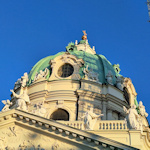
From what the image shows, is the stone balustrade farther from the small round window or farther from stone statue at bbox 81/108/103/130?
the small round window

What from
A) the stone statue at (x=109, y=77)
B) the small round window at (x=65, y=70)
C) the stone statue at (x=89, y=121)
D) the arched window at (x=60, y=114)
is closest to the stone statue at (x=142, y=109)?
the stone statue at (x=109, y=77)

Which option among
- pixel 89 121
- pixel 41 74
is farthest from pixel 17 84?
pixel 89 121

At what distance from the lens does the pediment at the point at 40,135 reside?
758 inches

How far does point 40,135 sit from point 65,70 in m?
15.5

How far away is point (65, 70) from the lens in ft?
116

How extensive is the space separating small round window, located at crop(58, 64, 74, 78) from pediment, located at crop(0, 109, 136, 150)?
46.7ft

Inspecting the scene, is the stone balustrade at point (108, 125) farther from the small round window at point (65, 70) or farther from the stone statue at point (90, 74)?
the small round window at point (65, 70)

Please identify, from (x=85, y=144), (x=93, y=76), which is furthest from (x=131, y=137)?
(x=93, y=76)

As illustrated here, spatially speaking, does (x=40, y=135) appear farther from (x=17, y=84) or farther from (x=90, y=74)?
(x=17, y=84)

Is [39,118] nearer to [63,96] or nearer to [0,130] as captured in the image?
[0,130]

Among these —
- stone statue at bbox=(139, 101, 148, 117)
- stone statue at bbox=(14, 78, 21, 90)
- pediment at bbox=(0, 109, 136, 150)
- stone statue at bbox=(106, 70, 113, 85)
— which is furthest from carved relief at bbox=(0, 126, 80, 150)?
stone statue at bbox=(139, 101, 148, 117)

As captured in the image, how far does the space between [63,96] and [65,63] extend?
4.63m

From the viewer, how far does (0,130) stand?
2128 cm

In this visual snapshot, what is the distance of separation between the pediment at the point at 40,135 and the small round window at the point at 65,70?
46.7 ft
